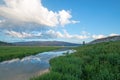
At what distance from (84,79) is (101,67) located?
2.94m

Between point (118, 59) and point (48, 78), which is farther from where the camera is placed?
point (118, 59)

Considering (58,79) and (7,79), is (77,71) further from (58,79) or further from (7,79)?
(7,79)

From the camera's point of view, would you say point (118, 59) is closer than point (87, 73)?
No

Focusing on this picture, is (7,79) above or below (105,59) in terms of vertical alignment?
below

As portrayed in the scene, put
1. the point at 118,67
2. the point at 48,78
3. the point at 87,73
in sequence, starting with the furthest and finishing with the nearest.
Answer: the point at 118,67, the point at 87,73, the point at 48,78

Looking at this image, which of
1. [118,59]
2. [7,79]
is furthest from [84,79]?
[7,79]

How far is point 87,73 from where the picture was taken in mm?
20953

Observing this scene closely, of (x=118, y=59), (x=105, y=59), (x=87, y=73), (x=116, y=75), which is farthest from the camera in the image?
(x=105, y=59)

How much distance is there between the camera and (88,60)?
89.1 ft

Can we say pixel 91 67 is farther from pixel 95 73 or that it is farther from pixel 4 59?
pixel 4 59

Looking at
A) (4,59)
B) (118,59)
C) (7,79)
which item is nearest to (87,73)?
(118,59)

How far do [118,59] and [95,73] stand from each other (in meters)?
5.24

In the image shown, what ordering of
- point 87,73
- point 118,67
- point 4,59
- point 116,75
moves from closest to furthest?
1. point 116,75
2. point 87,73
3. point 118,67
4. point 4,59

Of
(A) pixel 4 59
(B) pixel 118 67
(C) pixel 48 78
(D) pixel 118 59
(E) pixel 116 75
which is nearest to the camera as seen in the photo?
(C) pixel 48 78
